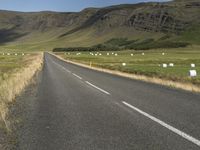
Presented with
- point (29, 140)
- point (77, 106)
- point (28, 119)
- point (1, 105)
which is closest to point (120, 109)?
point (77, 106)

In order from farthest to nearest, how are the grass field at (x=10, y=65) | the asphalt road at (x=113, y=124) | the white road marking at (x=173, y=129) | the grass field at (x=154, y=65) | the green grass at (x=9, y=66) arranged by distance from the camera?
1. the grass field at (x=10, y=65)
2. the green grass at (x=9, y=66)
3. the grass field at (x=154, y=65)
4. the white road marking at (x=173, y=129)
5. the asphalt road at (x=113, y=124)

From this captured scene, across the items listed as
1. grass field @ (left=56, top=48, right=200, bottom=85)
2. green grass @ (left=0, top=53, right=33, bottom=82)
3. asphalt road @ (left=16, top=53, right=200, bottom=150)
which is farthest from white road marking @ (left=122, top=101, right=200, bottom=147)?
green grass @ (left=0, top=53, right=33, bottom=82)

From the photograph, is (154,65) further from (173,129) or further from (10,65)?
(173,129)

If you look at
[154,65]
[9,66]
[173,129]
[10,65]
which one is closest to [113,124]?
[173,129]

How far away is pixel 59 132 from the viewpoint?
33.4 ft

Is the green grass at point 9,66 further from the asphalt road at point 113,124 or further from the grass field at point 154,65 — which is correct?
the asphalt road at point 113,124

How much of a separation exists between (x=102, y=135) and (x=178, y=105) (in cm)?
575

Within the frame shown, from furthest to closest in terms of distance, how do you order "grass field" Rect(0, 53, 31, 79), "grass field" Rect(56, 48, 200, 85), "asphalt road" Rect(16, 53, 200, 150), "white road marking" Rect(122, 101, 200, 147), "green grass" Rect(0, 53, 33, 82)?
"grass field" Rect(0, 53, 31, 79)
"green grass" Rect(0, 53, 33, 82)
"grass field" Rect(56, 48, 200, 85)
"white road marking" Rect(122, 101, 200, 147)
"asphalt road" Rect(16, 53, 200, 150)

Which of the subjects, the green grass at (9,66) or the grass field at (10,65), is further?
the grass field at (10,65)

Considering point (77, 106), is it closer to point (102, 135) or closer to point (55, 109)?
point (55, 109)

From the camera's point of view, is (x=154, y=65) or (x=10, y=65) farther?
(x=10, y=65)

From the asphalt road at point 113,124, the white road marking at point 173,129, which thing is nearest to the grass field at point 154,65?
the asphalt road at point 113,124

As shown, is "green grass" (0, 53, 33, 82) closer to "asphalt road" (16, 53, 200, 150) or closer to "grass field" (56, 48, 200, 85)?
"grass field" (56, 48, 200, 85)

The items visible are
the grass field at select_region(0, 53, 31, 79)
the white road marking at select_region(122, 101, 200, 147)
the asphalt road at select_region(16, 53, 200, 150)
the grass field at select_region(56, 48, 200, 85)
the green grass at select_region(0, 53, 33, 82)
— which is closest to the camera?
the asphalt road at select_region(16, 53, 200, 150)
